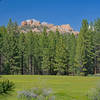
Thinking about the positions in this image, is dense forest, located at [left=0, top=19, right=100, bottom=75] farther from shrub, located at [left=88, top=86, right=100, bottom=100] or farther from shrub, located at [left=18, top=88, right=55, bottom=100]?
shrub, located at [left=18, top=88, right=55, bottom=100]

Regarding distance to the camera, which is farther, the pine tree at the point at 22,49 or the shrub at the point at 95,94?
the pine tree at the point at 22,49

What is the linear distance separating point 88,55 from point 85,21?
25.9 feet

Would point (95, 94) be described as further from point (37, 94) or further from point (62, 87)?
point (62, 87)

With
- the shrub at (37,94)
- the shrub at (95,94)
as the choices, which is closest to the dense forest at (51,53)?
the shrub at (95,94)

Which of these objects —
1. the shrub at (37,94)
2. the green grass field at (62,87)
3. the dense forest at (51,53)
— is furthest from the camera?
the dense forest at (51,53)

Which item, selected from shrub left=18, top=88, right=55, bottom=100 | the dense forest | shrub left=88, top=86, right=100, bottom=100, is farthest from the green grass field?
the dense forest

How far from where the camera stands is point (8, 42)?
152 ft

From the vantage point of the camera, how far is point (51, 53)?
47688 mm

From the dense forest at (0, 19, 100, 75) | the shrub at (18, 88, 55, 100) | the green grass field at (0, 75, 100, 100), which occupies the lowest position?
the green grass field at (0, 75, 100, 100)

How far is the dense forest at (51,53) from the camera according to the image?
44203 mm

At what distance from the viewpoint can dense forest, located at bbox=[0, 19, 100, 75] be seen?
4420 centimetres

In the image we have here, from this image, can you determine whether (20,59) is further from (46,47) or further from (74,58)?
(74,58)

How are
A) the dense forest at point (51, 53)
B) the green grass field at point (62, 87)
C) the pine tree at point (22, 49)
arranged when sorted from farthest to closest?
the pine tree at point (22, 49), the dense forest at point (51, 53), the green grass field at point (62, 87)

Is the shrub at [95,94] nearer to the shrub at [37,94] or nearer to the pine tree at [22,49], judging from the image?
the shrub at [37,94]
